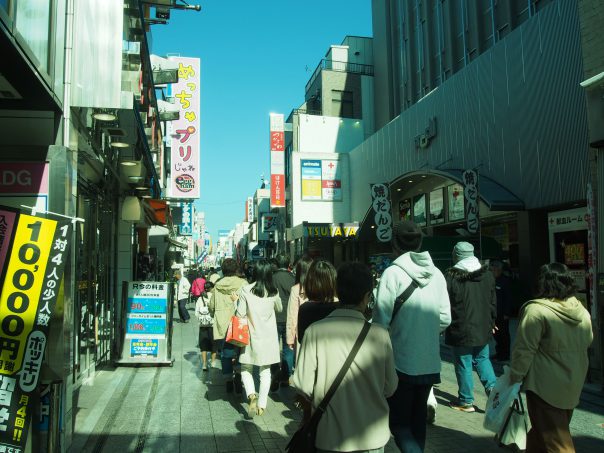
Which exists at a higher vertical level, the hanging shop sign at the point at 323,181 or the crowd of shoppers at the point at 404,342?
the hanging shop sign at the point at 323,181

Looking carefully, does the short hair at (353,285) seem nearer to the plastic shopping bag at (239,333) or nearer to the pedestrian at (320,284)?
the pedestrian at (320,284)

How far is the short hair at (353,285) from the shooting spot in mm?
2871

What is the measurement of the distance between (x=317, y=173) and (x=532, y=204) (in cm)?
1709

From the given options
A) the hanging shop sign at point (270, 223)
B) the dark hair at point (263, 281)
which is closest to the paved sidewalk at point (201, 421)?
the dark hair at point (263, 281)

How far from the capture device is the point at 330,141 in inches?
1215

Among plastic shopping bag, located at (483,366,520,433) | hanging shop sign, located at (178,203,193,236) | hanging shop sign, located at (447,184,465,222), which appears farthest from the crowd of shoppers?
hanging shop sign, located at (178,203,193,236)

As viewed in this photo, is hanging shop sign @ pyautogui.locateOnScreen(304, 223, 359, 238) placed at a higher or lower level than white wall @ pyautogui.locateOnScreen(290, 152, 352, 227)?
lower

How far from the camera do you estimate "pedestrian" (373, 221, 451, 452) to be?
Answer: 3.57 metres

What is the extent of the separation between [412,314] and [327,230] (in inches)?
766

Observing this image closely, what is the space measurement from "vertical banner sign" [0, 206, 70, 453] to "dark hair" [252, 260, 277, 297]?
2.60 m

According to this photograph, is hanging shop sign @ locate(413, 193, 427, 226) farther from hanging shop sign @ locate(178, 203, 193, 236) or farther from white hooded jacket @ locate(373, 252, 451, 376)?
hanging shop sign @ locate(178, 203, 193, 236)

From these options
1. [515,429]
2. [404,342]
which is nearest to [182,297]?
[404,342]

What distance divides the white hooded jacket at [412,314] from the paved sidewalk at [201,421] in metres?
1.39

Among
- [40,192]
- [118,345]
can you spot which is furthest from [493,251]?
[40,192]
